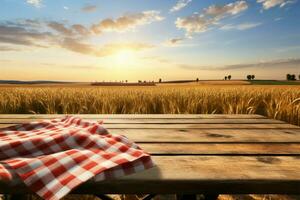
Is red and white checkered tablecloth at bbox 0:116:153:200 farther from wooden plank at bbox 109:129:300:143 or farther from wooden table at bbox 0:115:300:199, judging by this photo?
wooden plank at bbox 109:129:300:143

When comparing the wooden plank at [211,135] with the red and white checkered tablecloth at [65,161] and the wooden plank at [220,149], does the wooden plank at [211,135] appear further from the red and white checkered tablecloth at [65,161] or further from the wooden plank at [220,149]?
the red and white checkered tablecloth at [65,161]

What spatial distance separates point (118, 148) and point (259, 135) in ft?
2.58

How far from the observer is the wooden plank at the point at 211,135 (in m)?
1.47

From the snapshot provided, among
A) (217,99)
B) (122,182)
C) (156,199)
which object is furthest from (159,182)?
(217,99)

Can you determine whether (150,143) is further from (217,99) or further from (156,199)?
(217,99)

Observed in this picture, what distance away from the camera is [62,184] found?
932mm

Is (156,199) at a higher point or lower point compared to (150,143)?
lower

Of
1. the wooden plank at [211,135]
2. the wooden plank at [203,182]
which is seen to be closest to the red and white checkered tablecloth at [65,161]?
the wooden plank at [203,182]

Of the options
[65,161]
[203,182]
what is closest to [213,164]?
[203,182]

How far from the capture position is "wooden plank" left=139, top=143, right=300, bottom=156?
1213mm

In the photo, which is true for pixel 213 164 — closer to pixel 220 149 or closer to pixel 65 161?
pixel 220 149

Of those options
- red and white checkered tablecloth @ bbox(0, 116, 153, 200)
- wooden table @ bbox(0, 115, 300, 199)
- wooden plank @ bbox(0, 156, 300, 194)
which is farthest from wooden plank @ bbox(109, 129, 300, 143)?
wooden plank @ bbox(0, 156, 300, 194)

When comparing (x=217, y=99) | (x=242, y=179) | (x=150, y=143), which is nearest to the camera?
(x=242, y=179)

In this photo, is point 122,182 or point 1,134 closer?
point 122,182
